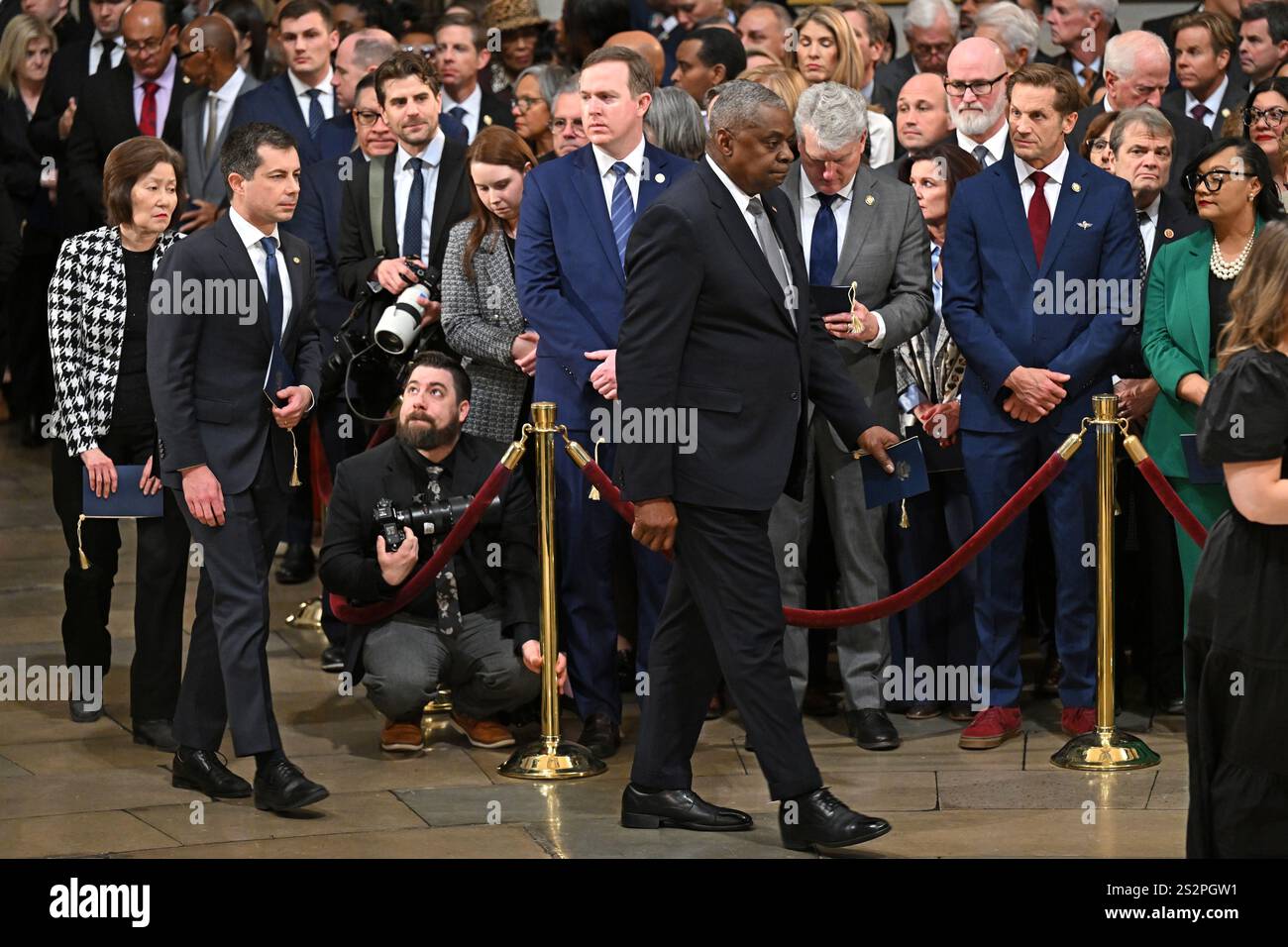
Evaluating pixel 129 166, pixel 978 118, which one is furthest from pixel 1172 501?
pixel 129 166

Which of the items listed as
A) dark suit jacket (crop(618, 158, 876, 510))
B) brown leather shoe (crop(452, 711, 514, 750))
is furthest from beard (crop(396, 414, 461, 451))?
dark suit jacket (crop(618, 158, 876, 510))

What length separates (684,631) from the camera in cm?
610

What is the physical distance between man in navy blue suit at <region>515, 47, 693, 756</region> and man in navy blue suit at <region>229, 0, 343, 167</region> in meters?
2.58

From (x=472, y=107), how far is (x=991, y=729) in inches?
164

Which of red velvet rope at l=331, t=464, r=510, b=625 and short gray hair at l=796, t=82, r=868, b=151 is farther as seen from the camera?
short gray hair at l=796, t=82, r=868, b=151

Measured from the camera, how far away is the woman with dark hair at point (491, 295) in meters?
7.51

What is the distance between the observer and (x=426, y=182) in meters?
8.21

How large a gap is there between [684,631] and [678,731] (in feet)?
1.07

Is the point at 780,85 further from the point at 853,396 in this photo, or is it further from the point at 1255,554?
the point at 1255,554

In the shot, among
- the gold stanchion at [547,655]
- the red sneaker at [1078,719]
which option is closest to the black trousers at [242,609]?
the gold stanchion at [547,655]

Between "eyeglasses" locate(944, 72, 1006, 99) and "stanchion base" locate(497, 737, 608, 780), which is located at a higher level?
"eyeglasses" locate(944, 72, 1006, 99)

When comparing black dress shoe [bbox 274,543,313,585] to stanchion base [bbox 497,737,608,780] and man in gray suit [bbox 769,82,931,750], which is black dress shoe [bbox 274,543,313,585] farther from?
man in gray suit [bbox 769,82,931,750]

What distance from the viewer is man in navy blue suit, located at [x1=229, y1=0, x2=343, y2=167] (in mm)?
9461

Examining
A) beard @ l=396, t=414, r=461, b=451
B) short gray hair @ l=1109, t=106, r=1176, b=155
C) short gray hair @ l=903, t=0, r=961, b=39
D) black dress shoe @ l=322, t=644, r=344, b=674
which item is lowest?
black dress shoe @ l=322, t=644, r=344, b=674
